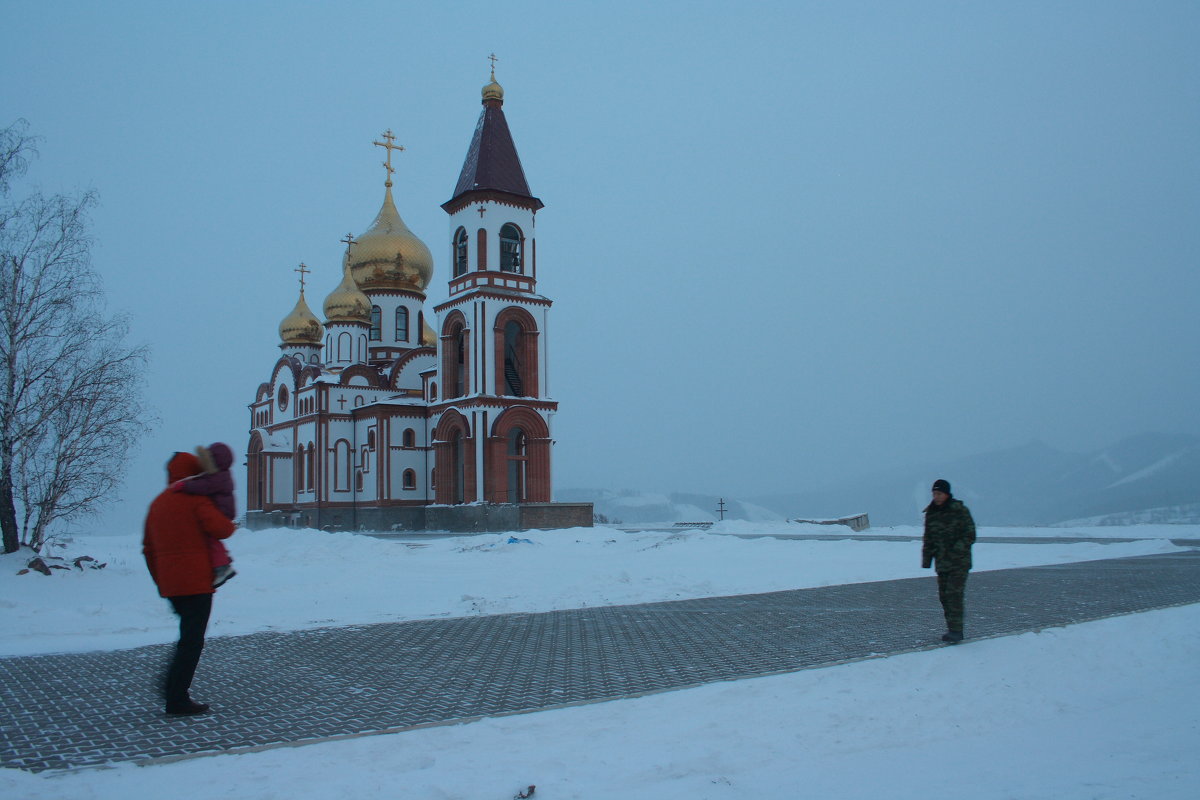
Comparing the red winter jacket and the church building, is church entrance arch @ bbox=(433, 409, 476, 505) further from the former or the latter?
the red winter jacket

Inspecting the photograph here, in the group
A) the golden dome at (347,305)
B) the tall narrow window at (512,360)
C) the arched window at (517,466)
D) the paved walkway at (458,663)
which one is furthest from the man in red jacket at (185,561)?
the golden dome at (347,305)

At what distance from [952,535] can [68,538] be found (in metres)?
13.2

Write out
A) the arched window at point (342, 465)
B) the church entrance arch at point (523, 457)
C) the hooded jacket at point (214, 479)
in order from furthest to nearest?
the arched window at point (342, 465)
the church entrance arch at point (523, 457)
the hooded jacket at point (214, 479)

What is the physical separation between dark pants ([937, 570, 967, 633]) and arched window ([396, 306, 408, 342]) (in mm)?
43419

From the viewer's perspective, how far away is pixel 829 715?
586cm

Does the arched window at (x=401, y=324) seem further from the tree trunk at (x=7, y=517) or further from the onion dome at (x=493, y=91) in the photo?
the tree trunk at (x=7, y=517)

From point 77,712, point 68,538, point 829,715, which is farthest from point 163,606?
point 829,715

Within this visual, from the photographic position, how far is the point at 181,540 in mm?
5949

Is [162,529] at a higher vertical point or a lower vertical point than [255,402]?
lower

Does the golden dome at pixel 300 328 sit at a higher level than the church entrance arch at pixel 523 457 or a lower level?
higher

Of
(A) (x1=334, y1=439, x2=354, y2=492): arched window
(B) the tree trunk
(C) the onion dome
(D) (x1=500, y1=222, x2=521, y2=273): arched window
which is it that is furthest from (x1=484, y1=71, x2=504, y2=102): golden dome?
(B) the tree trunk

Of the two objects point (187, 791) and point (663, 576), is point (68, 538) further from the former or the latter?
point (187, 791)

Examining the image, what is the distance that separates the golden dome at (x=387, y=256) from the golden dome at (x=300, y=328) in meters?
5.27

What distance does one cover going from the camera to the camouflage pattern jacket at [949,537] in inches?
326
